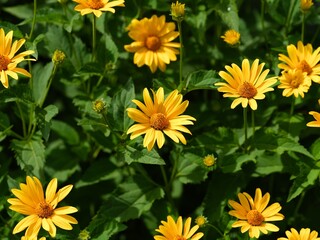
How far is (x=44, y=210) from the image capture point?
241cm

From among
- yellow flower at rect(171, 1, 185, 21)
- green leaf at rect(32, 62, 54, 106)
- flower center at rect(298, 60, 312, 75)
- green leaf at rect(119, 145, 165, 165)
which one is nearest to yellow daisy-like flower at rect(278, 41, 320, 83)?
flower center at rect(298, 60, 312, 75)

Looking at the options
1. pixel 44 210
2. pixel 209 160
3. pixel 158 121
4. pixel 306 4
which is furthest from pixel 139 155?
pixel 306 4

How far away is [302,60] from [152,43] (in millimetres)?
732

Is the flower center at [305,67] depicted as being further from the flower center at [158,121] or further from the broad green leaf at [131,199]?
the broad green leaf at [131,199]

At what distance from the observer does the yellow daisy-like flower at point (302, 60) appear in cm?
274

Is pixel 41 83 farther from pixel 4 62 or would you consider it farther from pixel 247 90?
pixel 247 90

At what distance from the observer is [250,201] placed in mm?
2578

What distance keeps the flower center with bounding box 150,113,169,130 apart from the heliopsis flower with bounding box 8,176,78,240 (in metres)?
0.43

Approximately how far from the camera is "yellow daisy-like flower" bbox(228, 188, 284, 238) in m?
2.47

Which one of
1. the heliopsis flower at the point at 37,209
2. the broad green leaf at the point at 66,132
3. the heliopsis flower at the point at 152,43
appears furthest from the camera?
the broad green leaf at the point at 66,132

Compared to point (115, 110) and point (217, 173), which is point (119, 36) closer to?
point (115, 110)

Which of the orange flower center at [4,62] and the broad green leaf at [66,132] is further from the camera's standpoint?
the broad green leaf at [66,132]

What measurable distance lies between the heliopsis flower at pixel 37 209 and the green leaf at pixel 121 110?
0.40 metres


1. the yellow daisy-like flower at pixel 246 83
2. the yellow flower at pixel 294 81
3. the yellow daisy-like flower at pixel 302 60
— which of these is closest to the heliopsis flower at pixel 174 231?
the yellow daisy-like flower at pixel 246 83
